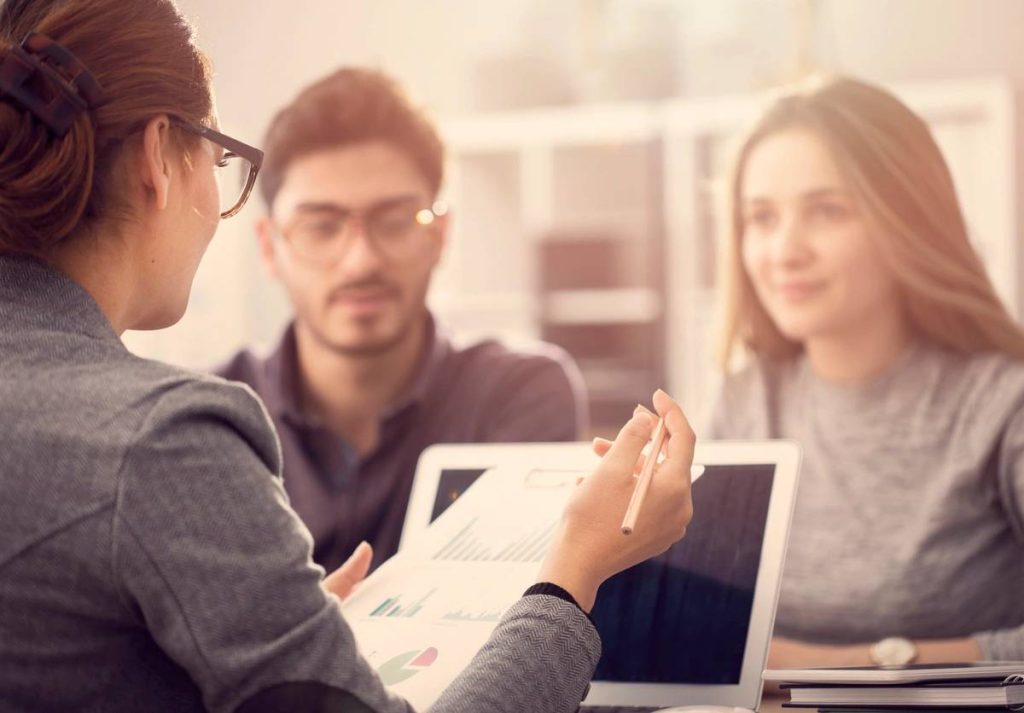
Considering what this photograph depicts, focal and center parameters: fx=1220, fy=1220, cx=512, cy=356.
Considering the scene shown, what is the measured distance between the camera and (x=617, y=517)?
0.94m

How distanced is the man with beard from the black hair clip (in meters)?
1.08

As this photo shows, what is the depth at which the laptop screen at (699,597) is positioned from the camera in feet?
3.58

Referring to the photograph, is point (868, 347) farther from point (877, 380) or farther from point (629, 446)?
point (629, 446)

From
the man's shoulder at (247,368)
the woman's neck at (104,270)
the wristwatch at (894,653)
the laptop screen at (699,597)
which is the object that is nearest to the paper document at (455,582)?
the laptop screen at (699,597)

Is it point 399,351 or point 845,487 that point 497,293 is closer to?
point 399,351

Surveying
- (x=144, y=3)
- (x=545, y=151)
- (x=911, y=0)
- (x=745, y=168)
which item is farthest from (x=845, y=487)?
(x=911, y=0)

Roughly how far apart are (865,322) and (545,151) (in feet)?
8.50

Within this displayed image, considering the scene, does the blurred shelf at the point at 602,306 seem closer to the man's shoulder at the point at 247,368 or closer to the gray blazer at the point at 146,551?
the man's shoulder at the point at 247,368

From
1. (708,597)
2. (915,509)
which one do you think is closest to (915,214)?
(915,509)

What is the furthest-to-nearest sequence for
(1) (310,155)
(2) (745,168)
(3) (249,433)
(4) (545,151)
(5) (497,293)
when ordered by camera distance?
(5) (497,293) < (4) (545,151) < (1) (310,155) < (2) (745,168) < (3) (249,433)

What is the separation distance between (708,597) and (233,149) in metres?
0.57

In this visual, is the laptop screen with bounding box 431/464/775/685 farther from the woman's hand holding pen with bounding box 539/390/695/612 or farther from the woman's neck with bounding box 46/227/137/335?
the woman's neck with bounding box 46/227/137/335

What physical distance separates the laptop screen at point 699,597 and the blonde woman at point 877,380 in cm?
40

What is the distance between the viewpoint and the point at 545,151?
4.16 m
